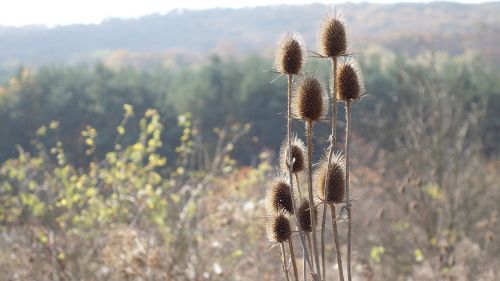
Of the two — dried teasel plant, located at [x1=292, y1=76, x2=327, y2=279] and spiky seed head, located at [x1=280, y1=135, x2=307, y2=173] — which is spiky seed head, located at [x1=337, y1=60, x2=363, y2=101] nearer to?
dried teasel plant, located at [x1=292, y1=76, x2=327, y2=279]

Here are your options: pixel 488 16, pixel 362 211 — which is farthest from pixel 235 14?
pixel 362 211

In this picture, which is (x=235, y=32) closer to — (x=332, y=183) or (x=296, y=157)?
(x=296, y=157)

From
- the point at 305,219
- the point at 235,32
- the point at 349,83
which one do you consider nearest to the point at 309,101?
the point at 349,83

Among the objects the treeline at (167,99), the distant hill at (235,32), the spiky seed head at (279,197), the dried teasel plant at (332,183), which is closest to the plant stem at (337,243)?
the dried teasel plant at (332,183)

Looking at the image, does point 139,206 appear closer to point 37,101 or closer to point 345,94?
point 345,94

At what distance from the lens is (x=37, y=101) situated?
32.7 m

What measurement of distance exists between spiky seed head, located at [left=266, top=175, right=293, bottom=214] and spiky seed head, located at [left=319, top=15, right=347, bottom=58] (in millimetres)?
393

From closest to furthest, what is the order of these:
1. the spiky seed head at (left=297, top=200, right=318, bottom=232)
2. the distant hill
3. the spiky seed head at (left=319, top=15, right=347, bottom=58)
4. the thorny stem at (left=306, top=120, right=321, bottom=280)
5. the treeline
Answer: the thorny stem at (left=306, top=120, right=321, bottom=280), the spiky seed head at (left=319, top=15, right=347, bottom=58), the spiky seed head at (left=297, top=200, right=318, bottom=232), the treeline, the distant hill

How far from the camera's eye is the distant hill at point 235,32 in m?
54.4

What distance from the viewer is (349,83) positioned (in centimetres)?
230

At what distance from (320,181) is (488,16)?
6879cm

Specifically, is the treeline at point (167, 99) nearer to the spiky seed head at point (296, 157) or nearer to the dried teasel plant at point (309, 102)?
the spiky seed head at point (296, 157)

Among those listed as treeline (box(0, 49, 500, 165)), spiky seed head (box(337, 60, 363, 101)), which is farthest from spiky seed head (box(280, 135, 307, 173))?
treeline (box(0, 49, 500, 165))

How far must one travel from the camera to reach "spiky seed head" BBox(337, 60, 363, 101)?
7.55ft
